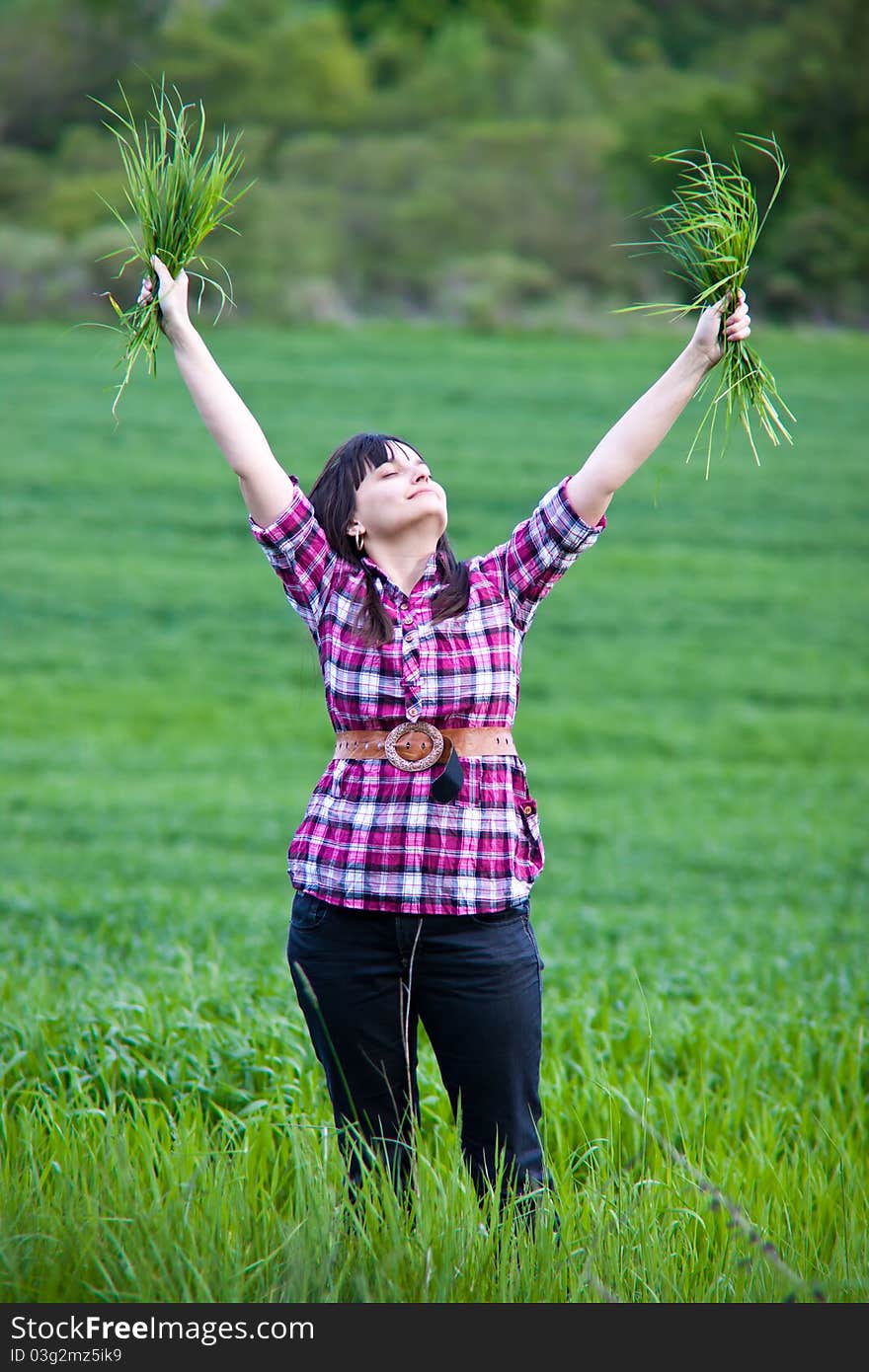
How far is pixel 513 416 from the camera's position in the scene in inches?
712

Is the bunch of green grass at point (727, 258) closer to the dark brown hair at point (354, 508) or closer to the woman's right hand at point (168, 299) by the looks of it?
the dark brown hair at point (354, 508)

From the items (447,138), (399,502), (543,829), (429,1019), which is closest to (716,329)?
(399,502)

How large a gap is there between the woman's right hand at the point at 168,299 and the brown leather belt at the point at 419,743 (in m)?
0.84

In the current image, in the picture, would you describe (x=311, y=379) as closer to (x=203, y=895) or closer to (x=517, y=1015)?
(x=203, y=895)

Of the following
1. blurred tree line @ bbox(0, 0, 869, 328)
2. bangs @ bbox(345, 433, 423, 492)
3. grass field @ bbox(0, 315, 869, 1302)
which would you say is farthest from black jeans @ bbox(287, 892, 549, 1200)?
blurred tree line @ bbox(0, 0, 869, 328)

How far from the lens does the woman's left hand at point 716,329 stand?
2.70m

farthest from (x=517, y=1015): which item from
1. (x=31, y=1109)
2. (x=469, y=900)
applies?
(x=31, y=1109)

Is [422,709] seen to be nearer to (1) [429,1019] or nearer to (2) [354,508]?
(2) [354,508]

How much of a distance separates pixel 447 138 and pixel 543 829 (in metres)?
19.0

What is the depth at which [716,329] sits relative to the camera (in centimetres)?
→ 271

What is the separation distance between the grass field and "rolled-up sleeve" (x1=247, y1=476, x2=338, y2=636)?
1.08 meters

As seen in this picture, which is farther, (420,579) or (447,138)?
(447,138)

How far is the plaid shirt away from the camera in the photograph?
2.51 metres
